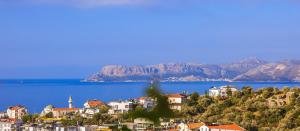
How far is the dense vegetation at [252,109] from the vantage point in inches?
1513

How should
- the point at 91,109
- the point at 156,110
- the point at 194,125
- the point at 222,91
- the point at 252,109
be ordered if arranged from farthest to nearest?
1. the point at 222,91
2. the point at 91,109
3. the point at 252,109
4. the point at 194,125
5. the point at 156,110

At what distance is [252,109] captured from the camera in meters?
42.8

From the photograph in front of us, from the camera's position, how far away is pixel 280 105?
1697 inches

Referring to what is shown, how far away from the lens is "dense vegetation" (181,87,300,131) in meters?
38.4

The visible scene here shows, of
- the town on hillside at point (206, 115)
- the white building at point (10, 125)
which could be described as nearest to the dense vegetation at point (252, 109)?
the town on hillside at point (206, 115)

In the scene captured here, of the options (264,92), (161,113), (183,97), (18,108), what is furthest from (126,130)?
(18,108)

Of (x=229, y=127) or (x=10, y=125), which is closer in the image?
(x=229, y=127)

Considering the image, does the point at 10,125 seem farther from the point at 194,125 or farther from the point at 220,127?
the point at 220,127

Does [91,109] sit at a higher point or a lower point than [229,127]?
higher

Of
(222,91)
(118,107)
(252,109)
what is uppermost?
(222,91)

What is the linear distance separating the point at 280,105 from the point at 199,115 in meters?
6.02

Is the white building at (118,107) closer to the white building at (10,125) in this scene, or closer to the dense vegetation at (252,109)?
the dense vegetation at (252,109)

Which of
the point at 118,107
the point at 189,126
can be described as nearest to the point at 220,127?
the point at 189,126

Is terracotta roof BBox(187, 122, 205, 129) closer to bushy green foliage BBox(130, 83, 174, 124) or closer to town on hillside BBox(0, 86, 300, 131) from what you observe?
town on hillside BBox(0, 86, 300, 131)
